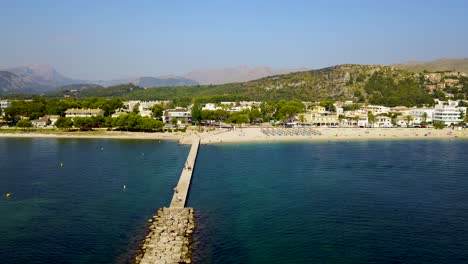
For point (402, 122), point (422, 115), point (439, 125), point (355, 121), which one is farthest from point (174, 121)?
point (422, 115)

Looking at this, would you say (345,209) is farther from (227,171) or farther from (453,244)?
(227,171)

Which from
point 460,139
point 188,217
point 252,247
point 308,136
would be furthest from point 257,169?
point 460,139

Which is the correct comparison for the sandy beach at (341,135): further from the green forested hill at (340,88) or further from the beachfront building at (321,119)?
the green forested hill at (340,88)

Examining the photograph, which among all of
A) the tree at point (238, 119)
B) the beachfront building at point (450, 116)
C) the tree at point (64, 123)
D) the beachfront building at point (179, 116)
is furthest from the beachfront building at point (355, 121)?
the tree at point (64, 123)

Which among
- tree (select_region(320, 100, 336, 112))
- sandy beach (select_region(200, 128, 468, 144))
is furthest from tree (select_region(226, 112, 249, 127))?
tree (select_region(320, 100, 336, 112))

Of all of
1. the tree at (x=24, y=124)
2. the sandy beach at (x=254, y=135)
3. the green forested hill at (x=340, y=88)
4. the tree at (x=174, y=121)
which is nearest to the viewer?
the sandy beach at (x=254, y=135)
